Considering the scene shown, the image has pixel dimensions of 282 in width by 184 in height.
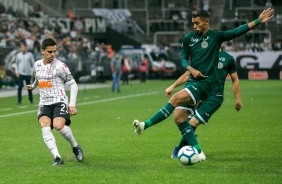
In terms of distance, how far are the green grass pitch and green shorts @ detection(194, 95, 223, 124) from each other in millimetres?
731

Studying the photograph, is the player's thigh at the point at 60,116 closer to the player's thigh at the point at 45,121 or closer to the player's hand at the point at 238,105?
the player's thigh at the point at 45,121

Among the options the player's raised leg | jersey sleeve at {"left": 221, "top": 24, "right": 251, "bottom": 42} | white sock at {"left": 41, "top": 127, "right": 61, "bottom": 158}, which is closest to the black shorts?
white sock at {"left": 41, "top": 127, "right": 61, "bottom": 158}

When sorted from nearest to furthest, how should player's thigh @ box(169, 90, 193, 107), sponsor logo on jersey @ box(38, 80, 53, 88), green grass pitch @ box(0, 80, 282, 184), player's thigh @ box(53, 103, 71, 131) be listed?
1. green grass pitch @ box(0, 80, 282, 184)
2. player's thigh @ box(169, 90, 193, 107)
3. player's thigh @ box(53, 103, 71, 131)
4. sponsor logo on jersey @ box(38, 80, 53, 88)

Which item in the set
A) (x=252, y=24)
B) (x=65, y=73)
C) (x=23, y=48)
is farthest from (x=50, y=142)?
(x=23, y=48)

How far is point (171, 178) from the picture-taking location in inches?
513

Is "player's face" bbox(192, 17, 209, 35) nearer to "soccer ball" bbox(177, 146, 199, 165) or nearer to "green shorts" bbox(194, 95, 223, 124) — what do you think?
"green shorts" bbox(194, 95, 223, 124)

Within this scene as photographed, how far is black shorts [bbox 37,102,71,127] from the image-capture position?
15141 mm

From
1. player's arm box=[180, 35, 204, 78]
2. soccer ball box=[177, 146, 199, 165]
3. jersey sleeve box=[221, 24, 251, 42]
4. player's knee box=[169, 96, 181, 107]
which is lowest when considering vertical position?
soccer ball box=[177, 146, 199, 165]

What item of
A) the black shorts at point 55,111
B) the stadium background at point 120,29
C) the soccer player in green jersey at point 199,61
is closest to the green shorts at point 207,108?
the soccer player in green jersey at point 199,61

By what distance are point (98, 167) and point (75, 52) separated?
4532cm

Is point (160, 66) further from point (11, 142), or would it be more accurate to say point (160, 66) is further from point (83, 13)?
point (11, 142)

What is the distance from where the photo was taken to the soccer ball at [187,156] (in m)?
14.2

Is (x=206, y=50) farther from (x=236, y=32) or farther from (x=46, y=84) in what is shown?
(x=46, y=84)

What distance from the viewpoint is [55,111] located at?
598 inches
